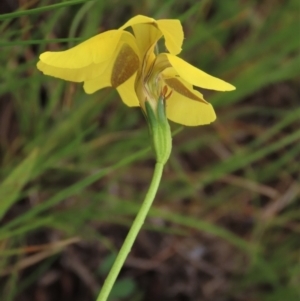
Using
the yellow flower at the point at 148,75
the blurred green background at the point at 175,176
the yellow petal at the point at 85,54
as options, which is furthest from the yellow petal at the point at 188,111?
the blurred green background at the point at 175,176

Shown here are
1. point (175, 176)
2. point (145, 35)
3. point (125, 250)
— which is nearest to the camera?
point (125, 250)

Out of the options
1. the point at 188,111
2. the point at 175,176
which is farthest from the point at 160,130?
the point at 175,176

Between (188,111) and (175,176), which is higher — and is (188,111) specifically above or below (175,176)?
above

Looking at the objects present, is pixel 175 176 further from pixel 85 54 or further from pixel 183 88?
pixel 85 54

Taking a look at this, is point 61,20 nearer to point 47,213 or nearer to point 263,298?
point 47,213

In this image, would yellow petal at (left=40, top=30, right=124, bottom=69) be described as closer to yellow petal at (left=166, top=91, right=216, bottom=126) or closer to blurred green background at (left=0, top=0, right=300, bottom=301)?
yellow petal at (left=166, top=91, right=216, bottom=126)

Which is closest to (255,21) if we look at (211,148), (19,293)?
(211,148)
